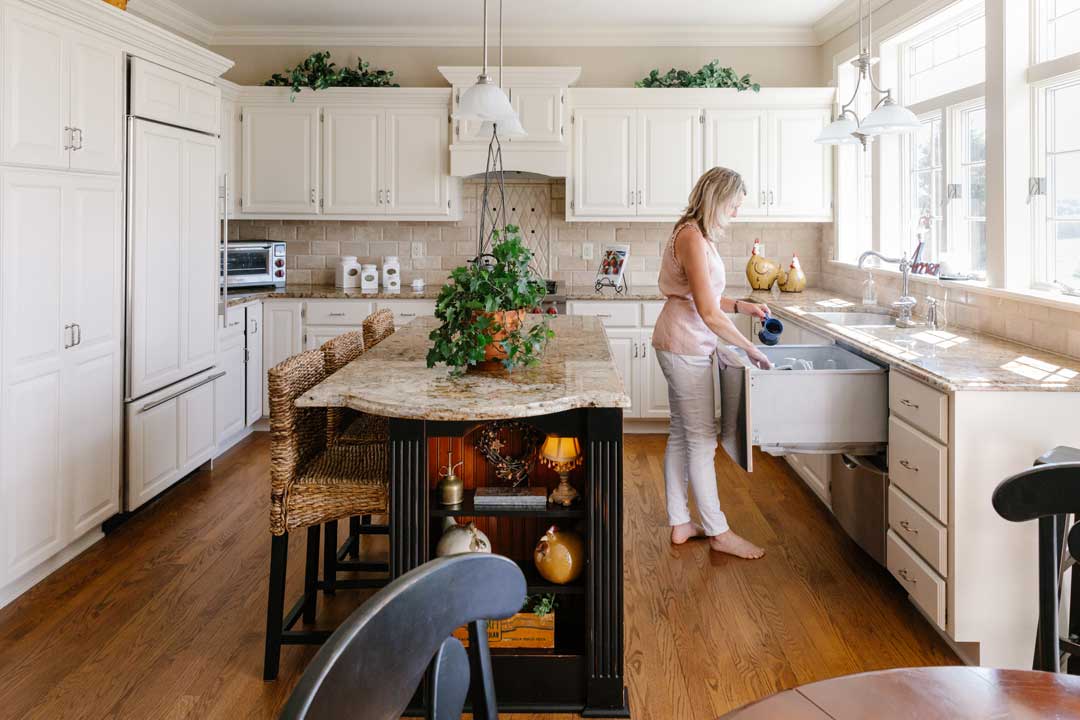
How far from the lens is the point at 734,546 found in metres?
3.49

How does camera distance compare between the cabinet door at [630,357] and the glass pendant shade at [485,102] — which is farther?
the cabinet door at [630,357]

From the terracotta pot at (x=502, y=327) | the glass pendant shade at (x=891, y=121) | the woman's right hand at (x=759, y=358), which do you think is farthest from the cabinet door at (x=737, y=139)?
the terracotta pot at (x=502, y=327)

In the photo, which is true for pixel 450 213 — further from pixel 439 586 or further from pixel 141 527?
pixel 439 586

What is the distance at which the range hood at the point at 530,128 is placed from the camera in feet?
Answer: 18.1

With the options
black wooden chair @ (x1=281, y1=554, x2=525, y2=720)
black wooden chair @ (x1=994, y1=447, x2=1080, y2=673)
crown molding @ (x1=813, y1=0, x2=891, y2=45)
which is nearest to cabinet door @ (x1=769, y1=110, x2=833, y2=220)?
crown molding @ (x1=813, y1=0, x2=891, y2=45)

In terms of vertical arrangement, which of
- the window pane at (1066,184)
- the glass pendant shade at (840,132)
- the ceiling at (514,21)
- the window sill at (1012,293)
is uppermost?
the ceiling at (514,21)

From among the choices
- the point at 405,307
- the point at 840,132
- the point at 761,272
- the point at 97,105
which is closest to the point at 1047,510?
the point at 840,132

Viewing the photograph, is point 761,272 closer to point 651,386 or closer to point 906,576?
point 651,386

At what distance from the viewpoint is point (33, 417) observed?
3.04m

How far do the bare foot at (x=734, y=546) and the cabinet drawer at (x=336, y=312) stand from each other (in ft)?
9.80

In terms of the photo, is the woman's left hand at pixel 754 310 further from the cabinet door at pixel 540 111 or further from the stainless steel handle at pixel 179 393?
the stainless steel handle at pixel 179 393

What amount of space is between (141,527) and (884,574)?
10.4 ft

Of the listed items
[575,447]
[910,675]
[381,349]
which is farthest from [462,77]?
[910,675]

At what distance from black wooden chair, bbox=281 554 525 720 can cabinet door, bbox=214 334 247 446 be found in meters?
4.07
